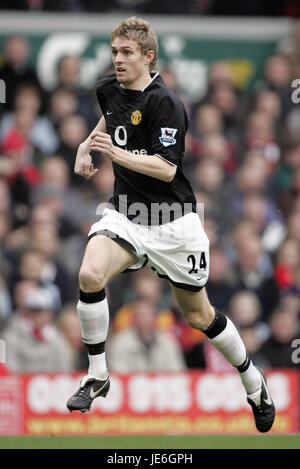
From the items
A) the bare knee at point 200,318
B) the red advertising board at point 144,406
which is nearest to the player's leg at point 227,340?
the bare knee at point 200,318

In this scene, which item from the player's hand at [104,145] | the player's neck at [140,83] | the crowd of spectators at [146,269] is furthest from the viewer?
the crowd of spectators at [146,269]

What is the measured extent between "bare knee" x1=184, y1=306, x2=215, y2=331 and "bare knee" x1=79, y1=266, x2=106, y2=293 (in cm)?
79

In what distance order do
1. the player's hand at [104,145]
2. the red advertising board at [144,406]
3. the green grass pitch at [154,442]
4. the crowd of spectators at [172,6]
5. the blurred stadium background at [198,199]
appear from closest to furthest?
the player's hand at [104,145] → the green grass pitch at [154,442] → the red advertising board at [144,406] → the blurred stadium background at [198,199] → the crowd of spectators at [172,6]

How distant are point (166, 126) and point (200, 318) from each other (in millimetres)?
1310

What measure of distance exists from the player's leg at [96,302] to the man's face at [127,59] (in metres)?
0.98

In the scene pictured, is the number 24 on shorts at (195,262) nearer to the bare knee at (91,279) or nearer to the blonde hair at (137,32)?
the bare knee at (91,279)

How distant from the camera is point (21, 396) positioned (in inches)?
336

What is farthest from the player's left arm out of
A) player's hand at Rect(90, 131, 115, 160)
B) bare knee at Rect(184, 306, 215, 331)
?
bare knee at Rect(184, 306, 215, 331)

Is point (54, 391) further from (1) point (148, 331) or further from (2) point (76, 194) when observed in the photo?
(2) point (76, 194)

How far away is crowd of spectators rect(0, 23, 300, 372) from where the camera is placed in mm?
9336

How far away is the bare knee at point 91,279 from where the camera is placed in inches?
231

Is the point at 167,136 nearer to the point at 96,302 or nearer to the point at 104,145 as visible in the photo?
the point at 104,145

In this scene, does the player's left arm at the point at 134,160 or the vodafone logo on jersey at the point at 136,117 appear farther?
the vodafone logo on jersey at the point at 136,117
